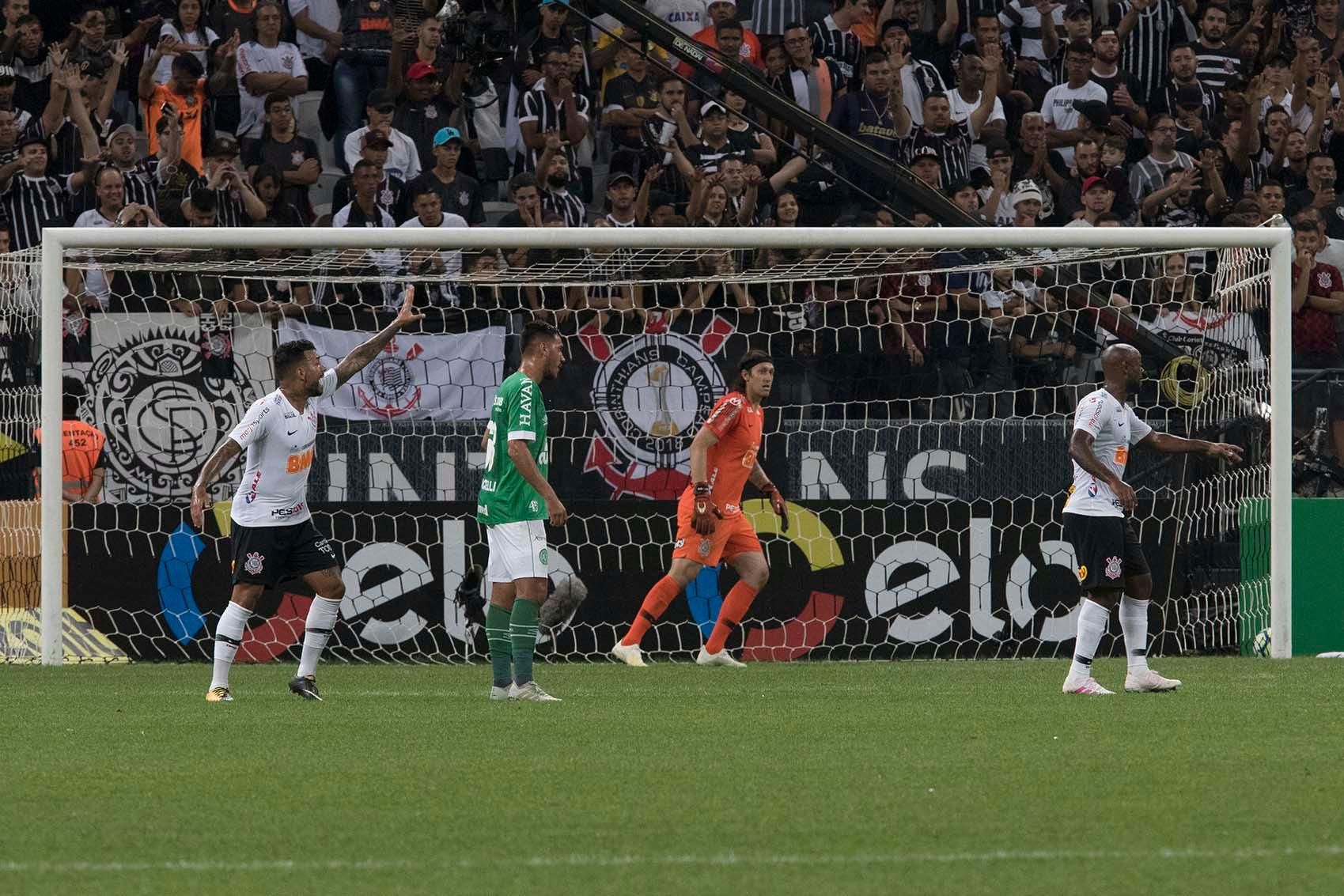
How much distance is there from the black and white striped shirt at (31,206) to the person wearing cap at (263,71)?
67.6 inches

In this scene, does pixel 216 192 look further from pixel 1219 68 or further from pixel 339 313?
pixel 1219 68

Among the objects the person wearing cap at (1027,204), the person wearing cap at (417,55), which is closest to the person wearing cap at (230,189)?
the person wearing cap at (417,55)

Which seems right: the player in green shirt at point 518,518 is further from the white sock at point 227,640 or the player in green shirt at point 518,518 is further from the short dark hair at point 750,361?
the short dark hair at point 750,361

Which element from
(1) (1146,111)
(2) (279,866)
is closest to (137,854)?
(2) (279,866)

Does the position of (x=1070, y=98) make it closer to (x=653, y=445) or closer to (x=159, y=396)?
(x=653, y=445)

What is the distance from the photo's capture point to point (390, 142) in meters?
16.3

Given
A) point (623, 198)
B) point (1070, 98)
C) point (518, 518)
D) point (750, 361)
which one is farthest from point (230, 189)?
point (1070, 98)

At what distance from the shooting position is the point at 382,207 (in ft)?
52.4

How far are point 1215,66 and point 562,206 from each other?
685cm

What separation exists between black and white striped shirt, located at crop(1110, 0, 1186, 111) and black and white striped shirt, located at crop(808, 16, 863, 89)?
2.65 metres

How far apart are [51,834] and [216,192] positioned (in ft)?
34.7

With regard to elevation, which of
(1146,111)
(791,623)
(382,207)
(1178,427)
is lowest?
(791,623)

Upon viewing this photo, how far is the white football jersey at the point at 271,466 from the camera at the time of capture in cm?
1041

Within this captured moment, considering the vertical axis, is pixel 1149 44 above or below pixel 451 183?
above
